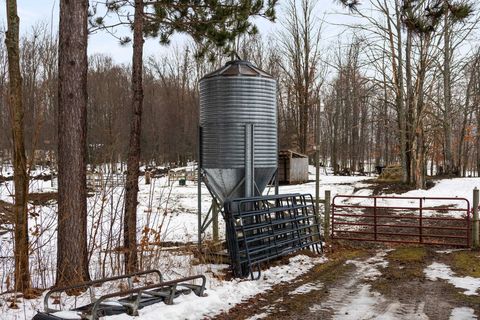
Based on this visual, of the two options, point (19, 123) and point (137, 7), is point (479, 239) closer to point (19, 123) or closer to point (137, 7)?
point (137, 7)

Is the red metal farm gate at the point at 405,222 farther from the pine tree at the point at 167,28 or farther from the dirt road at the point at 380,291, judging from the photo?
the pine tree at the point at 167,28

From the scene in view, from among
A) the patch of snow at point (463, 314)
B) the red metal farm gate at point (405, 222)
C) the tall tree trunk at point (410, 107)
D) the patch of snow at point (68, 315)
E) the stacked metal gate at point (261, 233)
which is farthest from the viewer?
the tall tree trunk at point (410, 107)

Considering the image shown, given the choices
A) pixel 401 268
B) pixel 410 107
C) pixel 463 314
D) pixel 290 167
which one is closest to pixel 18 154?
pixel 463 314

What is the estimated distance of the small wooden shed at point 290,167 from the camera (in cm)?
3145

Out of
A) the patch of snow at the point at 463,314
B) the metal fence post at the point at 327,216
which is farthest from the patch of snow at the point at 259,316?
the metal fence post at the point at 327,216

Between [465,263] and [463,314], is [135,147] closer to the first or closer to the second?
[463,314]

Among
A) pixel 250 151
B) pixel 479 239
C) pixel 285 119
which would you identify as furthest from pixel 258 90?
pixel 285 119

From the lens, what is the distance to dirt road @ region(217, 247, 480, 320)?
20.6ft

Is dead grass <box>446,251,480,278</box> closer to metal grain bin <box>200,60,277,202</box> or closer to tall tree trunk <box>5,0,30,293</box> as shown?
metal grain bin <box>200,60,277,202</box>

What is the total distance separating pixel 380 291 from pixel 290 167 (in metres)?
24.2

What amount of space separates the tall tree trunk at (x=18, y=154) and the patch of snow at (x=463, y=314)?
242 inches

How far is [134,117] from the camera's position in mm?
8930

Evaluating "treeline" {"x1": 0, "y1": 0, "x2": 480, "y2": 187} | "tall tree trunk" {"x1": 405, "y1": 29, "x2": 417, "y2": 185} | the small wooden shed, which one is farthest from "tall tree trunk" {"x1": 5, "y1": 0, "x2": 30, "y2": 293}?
the small wooden shed

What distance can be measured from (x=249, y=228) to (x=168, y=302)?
2514mm
